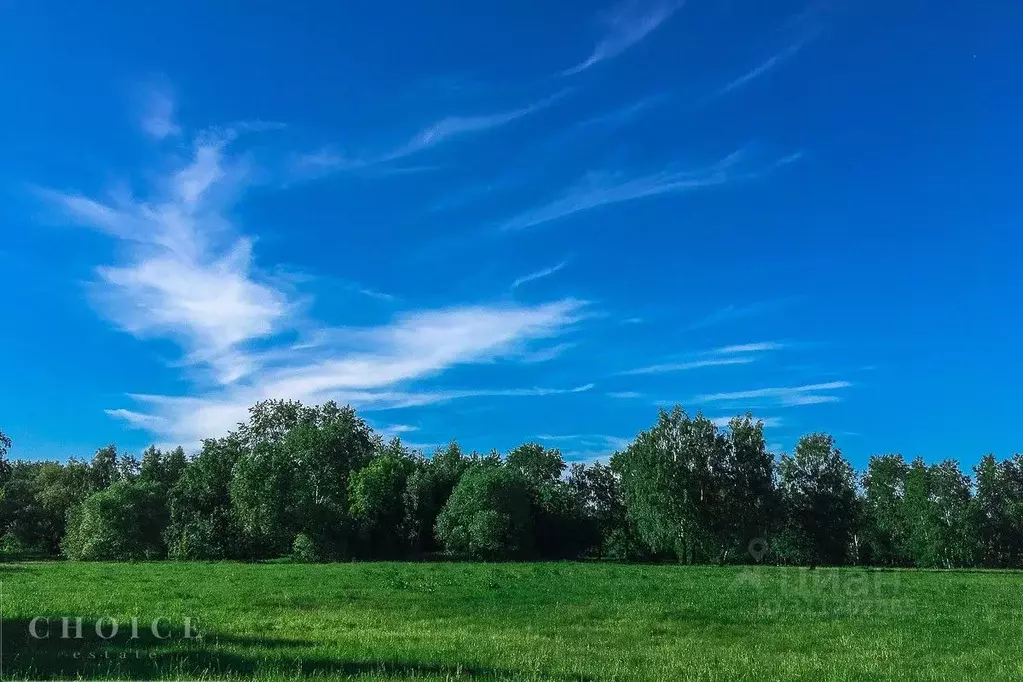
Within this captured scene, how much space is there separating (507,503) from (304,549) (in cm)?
2197

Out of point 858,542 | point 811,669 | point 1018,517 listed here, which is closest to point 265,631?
point 811,669

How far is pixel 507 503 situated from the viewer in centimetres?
7925

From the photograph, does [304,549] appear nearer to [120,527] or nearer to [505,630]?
[120,527]

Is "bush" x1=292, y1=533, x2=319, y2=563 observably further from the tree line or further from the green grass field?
the green grass field

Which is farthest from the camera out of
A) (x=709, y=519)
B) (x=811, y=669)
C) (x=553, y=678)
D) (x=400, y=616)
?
(x=709, y=519)

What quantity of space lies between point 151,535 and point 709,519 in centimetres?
5720

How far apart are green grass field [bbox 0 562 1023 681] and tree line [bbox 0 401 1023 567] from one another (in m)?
35.4

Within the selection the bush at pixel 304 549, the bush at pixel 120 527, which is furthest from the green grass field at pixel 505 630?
the bush at pixel 120 527

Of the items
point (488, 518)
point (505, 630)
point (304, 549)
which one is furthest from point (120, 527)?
point (505, 630)

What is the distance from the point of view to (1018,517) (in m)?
98.8

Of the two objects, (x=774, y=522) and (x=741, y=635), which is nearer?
(x=741, y=635)

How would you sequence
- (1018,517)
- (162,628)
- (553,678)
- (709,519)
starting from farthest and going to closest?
(1018,517)
(709,519)
(162,628)
(553,678)

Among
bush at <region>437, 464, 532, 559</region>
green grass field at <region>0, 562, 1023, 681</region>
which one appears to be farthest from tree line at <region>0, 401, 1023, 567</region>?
green grass field at <region>0, 562, 1023, 681</region>

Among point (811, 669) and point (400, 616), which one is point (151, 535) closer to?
point (400, 616)
